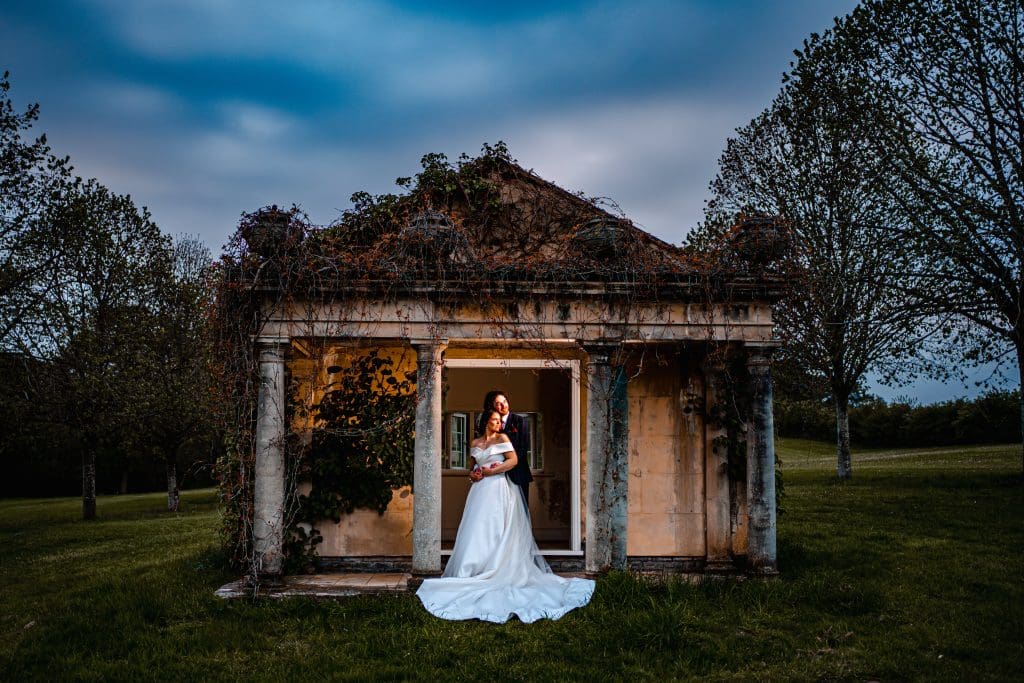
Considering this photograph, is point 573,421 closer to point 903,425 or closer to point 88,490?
point 88,490

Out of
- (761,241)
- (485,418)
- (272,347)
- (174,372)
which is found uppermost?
(761,241)

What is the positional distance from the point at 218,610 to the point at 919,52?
1703 centimetres

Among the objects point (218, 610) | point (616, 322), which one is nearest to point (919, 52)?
point (616, 322)

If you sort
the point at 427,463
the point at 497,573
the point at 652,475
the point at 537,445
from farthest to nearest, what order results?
the point at 537,445 < the point at 652,475 < the point at 427,463 < the point at 497,573

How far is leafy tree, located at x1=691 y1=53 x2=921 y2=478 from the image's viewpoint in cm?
1576

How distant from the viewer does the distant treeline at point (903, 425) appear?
1161 inches

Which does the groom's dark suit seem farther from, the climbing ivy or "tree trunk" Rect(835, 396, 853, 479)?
"tree trunk" Rect(835, 396, 853, 479)

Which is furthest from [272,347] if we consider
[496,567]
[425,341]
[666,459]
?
[666,459]

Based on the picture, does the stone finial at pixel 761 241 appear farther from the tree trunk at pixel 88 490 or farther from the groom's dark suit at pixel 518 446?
the tree trunk at pixel 88 490

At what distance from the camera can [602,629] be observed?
7.11m

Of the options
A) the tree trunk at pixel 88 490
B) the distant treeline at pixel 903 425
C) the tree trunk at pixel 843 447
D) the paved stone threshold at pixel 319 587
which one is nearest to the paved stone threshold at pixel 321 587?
the paved stone threshold at pixel 319 587

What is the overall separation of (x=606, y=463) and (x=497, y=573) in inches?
73.9

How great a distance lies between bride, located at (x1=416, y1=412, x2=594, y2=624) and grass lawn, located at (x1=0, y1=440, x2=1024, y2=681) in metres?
0.26

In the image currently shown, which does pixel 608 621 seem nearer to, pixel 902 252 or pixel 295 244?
pixel 295 244
